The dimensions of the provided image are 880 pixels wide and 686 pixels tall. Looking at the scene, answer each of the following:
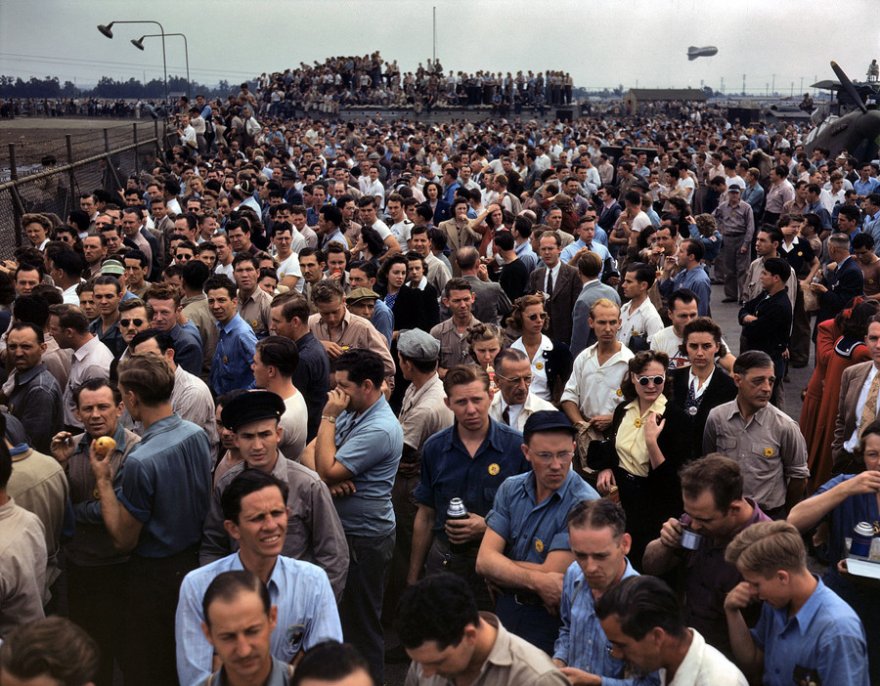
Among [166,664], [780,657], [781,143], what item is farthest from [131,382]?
[781,143]

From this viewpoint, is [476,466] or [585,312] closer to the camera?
[476,466]

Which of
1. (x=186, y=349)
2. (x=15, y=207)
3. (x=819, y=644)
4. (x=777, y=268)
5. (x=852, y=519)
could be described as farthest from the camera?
(x=15, y=207)

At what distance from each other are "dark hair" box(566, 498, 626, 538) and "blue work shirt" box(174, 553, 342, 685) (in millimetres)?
1018

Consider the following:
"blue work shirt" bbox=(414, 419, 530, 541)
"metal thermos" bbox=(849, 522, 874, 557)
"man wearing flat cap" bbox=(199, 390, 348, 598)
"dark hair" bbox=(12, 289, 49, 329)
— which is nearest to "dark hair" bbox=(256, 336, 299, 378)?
"man wearing flat cap" bbox=(199, 390, 348, 598)

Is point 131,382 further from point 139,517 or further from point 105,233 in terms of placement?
point 105,233

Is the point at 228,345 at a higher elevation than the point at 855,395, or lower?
higher

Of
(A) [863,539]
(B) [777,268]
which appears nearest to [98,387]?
(A) [863,539]

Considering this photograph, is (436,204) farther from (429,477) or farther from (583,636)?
(583,636)

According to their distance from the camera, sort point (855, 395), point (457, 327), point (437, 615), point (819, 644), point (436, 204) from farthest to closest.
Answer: point (436, 204)
point (457, 327)
point (855, 395)
point (819, 644)
point (437, 615)

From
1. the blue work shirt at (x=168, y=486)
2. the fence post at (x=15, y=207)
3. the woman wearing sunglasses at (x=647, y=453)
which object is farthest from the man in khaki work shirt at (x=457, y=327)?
the fence post at (x=15, y=207)

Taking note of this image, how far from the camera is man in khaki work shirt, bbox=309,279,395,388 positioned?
700cm

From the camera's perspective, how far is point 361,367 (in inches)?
187

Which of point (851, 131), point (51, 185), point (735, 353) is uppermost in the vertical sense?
point (851, 131)

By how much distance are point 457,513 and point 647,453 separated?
58.2 inches
